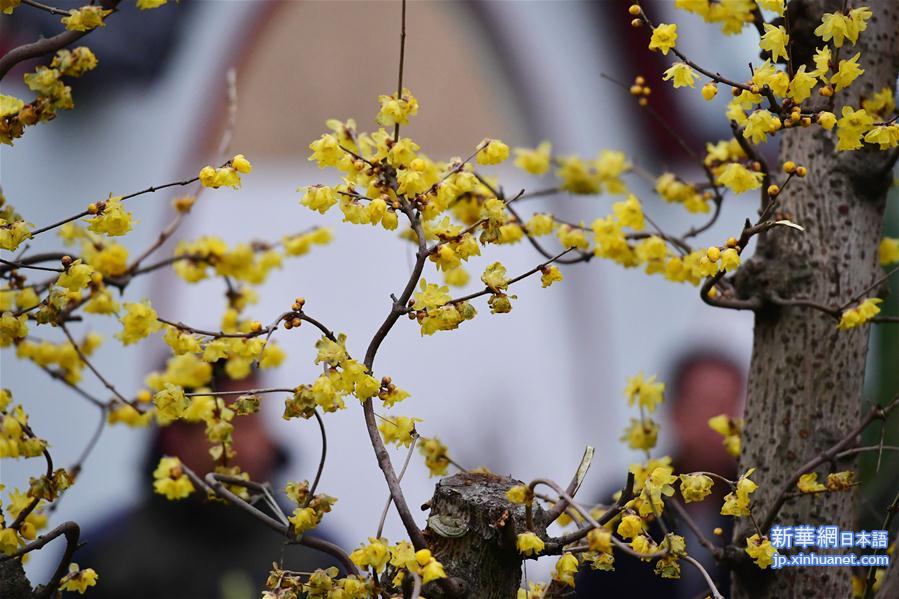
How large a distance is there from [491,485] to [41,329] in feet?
5.72

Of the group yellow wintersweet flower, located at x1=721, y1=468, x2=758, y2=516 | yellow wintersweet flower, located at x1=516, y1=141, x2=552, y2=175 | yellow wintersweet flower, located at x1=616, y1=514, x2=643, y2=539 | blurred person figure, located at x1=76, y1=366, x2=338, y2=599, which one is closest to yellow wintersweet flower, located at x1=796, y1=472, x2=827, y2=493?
yellow wintersweet flower, located at x1=721, y1=468, x2=758, y2=516

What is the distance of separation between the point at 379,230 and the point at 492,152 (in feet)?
5.11

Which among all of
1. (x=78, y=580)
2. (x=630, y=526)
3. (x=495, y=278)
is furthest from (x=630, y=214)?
(x=78, y=580)

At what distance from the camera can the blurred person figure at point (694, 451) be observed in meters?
2.60

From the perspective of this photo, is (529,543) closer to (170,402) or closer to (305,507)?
(305,507)

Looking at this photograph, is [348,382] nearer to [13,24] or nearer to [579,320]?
[579,320]

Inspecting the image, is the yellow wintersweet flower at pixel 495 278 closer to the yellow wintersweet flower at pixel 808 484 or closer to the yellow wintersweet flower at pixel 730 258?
the yellow wintersweet flower at pixel 730 258

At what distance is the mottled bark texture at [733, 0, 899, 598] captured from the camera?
1.39 m

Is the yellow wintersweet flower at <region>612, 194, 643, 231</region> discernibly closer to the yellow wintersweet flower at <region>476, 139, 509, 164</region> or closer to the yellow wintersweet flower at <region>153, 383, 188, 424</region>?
the yellow wintersweet flower at <region>476, 139, 509, 164</region>

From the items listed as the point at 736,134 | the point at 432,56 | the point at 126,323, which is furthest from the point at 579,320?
the point at 126,323

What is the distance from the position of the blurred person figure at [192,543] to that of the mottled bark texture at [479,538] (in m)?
1.45

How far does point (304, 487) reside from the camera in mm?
1145

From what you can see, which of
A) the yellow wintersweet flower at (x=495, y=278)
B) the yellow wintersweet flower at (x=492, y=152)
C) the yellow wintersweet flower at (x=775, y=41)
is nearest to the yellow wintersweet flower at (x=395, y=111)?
the yellow wintersweet flower at (x=492, y=152)

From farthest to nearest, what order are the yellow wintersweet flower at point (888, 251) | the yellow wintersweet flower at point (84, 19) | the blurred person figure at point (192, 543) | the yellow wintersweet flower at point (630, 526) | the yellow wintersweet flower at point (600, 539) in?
1. the blurred person figure at point (192, 543)
2. the yellow wintersweet flower at point (888, 251)
3. the yellow wintersweet flower at point (84, 19)
4. the yellow wintersweet flower at point (630, 526)
5. the yellow wintersweet flower at point (600, 539)
